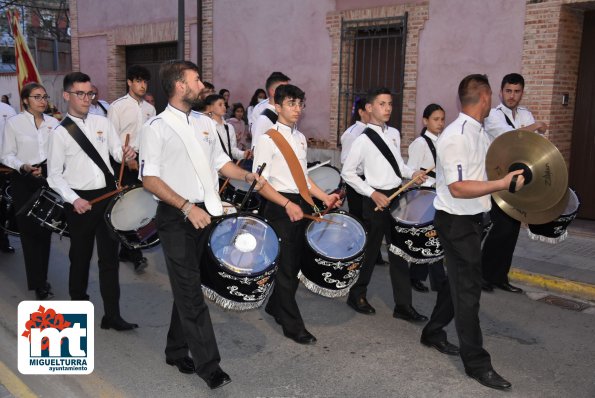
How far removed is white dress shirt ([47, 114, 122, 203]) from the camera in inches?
183

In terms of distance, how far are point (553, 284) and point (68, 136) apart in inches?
193

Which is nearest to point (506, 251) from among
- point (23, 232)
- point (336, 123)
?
point (23, 232)

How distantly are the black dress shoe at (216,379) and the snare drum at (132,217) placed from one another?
109 cm

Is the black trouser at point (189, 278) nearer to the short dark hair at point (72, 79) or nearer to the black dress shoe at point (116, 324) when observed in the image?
the black dress shoe at point (116, 324)

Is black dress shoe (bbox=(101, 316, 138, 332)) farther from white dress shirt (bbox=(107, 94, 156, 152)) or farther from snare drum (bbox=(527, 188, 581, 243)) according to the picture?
snare drum (bbox=(527, 188, 581, 243))

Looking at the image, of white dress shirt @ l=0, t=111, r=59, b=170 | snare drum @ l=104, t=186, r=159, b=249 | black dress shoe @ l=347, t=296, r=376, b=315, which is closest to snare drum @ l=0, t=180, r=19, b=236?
white dress shirt @ l=0, t=111, r=59, b=170

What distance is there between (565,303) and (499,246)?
821 millimetres

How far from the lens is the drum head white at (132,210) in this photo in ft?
14.2

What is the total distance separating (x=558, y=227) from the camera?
17.9ft

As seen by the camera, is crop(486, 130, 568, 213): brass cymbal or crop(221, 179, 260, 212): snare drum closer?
crop(486, 130, 568, 213): brass cymbal

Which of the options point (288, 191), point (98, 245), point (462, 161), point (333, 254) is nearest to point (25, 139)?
point (98, 245)

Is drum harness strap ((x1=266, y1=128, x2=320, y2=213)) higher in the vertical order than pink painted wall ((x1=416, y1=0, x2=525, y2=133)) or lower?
lower

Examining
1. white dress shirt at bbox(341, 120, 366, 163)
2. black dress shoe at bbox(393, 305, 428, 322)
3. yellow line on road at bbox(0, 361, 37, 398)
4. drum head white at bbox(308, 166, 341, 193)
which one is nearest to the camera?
yellow line on road at bbox(0, 361, 37, 398)

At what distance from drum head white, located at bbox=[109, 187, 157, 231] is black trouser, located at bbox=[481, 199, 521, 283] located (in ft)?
10.9
